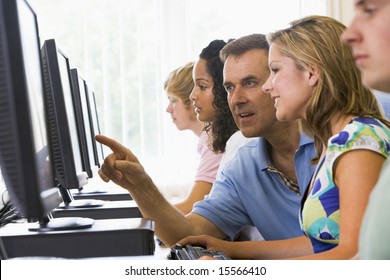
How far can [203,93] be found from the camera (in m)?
1.99

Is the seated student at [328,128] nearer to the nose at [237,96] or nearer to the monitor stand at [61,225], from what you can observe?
Answer: the monitor stand at [61,225]

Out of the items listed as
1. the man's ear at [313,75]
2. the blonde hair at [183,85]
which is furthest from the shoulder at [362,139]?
the blonde hair at [183,85]

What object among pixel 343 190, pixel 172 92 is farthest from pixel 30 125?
pixel 172 92

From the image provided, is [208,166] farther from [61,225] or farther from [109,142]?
[61,225]

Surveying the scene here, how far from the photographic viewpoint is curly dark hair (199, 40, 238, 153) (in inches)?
75.3

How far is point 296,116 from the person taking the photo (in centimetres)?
106

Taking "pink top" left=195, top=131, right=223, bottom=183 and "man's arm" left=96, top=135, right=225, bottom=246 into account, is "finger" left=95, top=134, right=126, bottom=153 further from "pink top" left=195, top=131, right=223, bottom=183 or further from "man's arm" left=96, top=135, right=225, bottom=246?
"pink top" left=195, top=131, right=223, bottom=183

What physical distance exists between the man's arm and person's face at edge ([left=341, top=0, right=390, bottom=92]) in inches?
25.4

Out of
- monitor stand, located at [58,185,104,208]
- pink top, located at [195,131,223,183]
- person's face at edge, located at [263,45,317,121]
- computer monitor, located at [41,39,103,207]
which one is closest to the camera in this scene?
person's face at edge, located at [263,45,317,121]

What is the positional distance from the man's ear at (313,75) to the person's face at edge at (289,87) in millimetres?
19

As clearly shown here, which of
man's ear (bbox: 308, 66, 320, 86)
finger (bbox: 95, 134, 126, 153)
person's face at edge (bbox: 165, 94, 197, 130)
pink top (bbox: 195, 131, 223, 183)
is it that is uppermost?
man's ear (bbox: 308, 66, 320, 86)

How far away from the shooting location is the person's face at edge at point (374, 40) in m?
0.61

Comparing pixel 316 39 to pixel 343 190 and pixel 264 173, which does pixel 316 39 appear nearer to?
pixel 343 190

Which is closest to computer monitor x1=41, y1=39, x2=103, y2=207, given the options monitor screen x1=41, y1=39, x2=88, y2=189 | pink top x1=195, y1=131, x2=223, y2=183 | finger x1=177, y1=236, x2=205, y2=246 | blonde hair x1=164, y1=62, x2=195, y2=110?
monitor screen x1=41, y1=39, x2=88, y2=189
